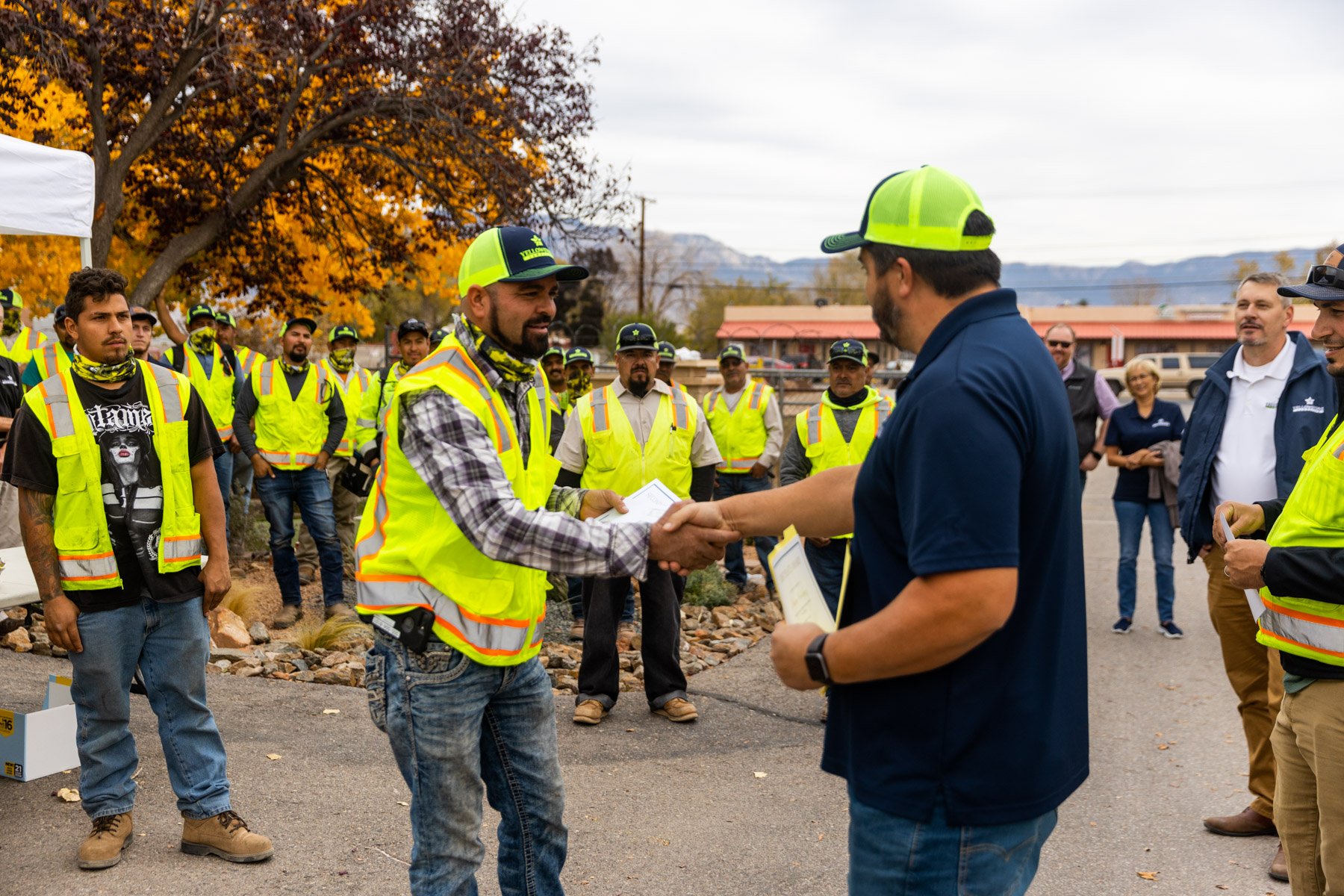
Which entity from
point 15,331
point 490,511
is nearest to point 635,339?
point 490,511

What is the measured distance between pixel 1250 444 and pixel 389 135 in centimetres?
1061

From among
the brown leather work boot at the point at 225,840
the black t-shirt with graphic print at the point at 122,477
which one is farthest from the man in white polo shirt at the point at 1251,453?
the black t-shirt with graphic print at the point at 122,477

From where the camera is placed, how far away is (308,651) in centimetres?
786

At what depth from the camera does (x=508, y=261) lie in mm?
3178

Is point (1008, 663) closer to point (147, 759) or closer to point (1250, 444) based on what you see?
point (1250, 444)

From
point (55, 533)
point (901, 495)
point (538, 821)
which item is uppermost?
point (901, 495)

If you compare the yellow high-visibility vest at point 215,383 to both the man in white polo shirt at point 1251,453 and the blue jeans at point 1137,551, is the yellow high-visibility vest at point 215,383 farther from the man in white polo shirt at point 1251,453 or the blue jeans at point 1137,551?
the man in white polo shirt at point 1251,453

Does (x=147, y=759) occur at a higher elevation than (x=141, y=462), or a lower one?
lower

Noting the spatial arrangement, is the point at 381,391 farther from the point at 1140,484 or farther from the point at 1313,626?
the point at 1313,626

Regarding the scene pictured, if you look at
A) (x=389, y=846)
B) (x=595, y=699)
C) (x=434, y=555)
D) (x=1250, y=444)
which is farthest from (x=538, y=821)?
(x=1250, y=444)

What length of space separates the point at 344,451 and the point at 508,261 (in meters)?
7.49

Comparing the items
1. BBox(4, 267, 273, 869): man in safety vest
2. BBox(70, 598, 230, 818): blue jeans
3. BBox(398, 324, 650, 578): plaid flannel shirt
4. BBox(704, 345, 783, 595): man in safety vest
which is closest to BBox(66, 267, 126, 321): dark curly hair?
BBox(4, 267, 273, 869): man in safety vest

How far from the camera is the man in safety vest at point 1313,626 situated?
3.21 meters

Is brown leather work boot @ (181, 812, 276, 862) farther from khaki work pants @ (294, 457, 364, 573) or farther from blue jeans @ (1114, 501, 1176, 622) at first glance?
blue jeans @ (1114, 501, 1176, 622)
